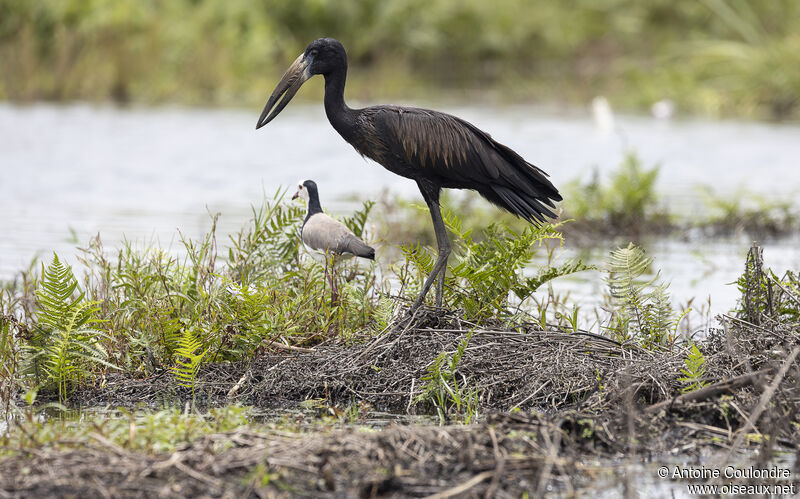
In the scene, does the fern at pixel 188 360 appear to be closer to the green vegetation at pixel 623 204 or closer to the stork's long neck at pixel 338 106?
the stork's long neck at pixel 338 106

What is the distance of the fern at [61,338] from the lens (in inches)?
211

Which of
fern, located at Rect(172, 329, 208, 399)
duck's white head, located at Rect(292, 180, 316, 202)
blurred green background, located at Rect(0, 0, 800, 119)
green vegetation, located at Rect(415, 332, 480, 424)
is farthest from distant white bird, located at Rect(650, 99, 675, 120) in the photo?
fern, located at Rect(172, 329, 208, 399)

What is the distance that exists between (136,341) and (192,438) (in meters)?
1.65

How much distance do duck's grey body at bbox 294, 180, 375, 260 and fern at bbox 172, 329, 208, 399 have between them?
1.04 metres

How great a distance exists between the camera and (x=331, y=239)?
6488 millimetres

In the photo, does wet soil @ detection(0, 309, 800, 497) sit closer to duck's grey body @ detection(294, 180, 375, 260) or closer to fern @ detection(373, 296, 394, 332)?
fern @ detection(373, 296, 394, 332)

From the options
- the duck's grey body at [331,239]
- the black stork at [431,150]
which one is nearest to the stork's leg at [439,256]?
the black stork at [431,150]

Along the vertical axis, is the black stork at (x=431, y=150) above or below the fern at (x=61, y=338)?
above

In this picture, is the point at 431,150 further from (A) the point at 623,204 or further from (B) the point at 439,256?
(A) the point at 623,204

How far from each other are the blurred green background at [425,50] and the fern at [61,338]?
1717 centimetres

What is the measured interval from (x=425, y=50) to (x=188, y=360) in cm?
2835

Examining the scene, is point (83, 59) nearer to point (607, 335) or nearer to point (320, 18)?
point (320, 18)

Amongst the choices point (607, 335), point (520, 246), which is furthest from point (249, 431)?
point (607, 335)

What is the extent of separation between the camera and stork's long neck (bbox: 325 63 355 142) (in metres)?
5.99
